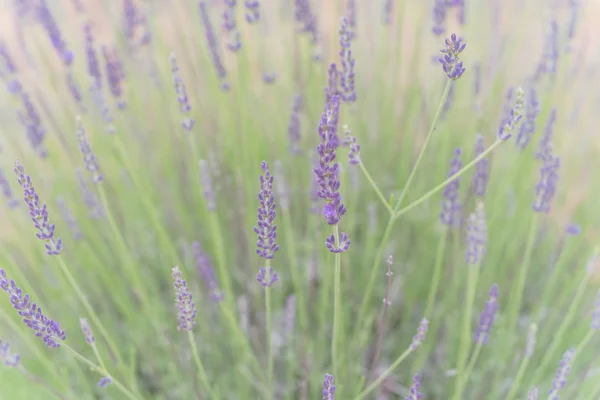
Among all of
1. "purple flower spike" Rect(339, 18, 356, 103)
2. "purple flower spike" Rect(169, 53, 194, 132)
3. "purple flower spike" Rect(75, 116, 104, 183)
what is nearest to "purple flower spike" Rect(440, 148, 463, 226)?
"purple flower spike" Rect(339, 18, 356, 103)

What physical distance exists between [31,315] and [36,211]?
0.62 feet

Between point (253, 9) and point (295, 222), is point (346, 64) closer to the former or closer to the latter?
point (253, 9)

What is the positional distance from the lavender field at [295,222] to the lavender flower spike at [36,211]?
11.7 inches

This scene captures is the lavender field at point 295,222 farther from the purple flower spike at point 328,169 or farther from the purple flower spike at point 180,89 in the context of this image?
the purple flower spike at point 328,169

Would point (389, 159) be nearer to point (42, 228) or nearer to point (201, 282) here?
point (201, 282)

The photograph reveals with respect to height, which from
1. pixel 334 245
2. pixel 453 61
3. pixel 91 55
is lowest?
pixel 334 245

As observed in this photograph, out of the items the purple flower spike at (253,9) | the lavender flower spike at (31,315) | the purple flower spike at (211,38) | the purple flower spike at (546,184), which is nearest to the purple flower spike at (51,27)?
the purple flower spike at (211,38)

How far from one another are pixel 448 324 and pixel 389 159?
0.69m

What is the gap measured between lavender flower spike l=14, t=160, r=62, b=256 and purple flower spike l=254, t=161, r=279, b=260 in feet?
1.29

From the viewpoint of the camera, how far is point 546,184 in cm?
129

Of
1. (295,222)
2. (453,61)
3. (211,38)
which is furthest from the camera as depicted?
(295,222)

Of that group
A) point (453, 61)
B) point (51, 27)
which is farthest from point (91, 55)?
point (453, 61)

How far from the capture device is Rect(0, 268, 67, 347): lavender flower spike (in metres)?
0.97

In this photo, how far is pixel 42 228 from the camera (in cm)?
105
